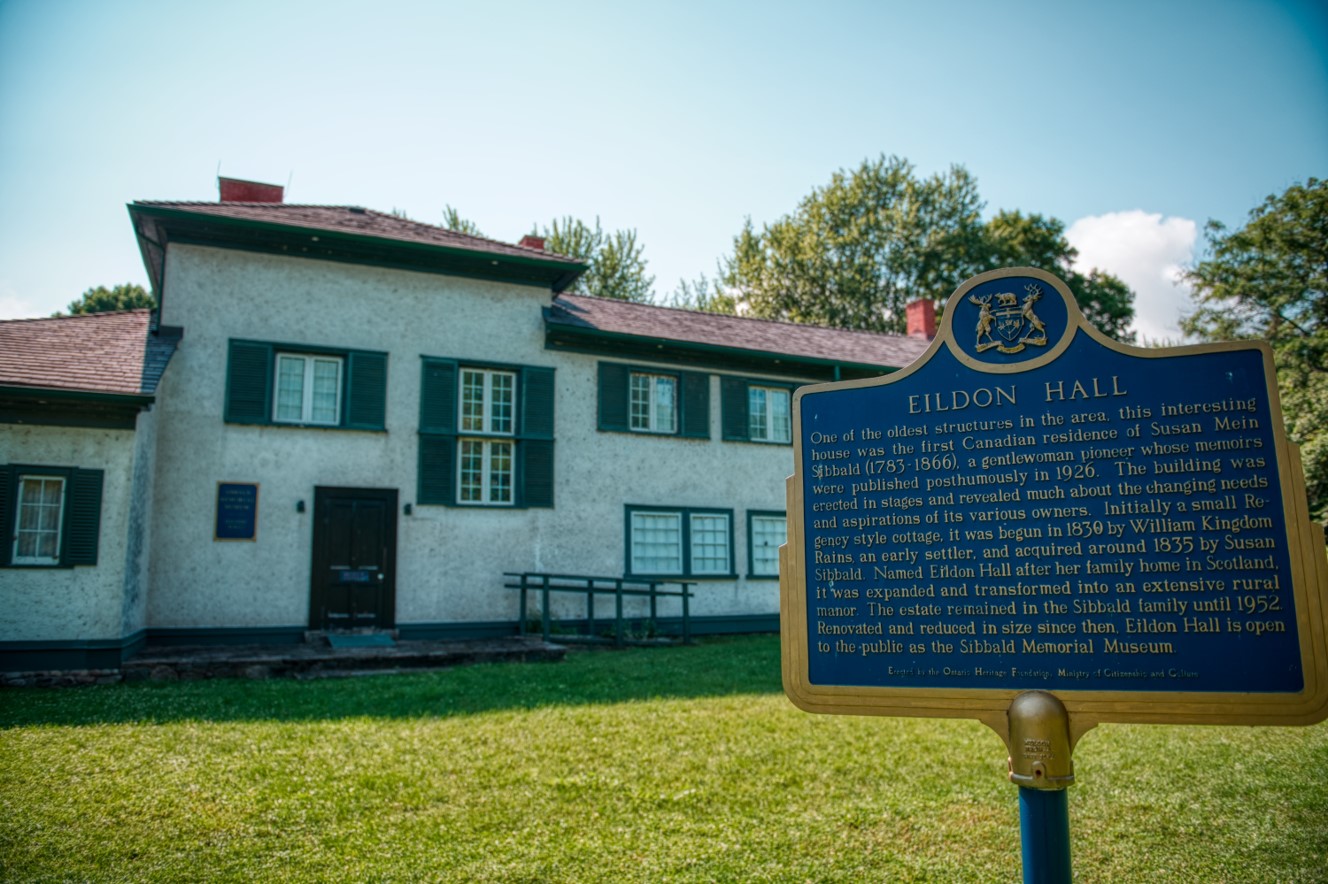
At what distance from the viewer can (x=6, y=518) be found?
11641 millimetres

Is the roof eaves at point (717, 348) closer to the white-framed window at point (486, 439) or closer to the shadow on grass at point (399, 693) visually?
the white-framed window at point (486, 439)

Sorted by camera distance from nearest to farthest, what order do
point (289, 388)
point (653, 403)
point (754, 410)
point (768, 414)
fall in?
point (289, 388)
point (653, 403)
point (754, 410)
point (768, 414)

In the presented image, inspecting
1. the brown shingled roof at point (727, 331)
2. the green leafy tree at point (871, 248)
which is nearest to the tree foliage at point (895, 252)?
the green leafy tree at point (871, 248)

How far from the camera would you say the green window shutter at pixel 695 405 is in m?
18.3

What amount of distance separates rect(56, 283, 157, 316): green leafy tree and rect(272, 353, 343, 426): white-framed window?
109ft

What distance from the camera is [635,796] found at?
640 centimetres

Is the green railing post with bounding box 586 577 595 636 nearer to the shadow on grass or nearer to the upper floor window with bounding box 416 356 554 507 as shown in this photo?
the upper floor window with bounding box 416 356 554 507

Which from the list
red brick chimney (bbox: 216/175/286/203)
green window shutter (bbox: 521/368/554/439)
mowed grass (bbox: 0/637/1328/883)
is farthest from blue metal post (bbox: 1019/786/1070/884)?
red brick chimney (bbox: 216/175/286/203)

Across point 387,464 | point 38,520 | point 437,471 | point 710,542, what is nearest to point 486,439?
point 437,471

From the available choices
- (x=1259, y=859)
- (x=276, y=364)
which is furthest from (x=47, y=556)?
(x=1259, y=859)

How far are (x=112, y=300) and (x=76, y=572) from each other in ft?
123

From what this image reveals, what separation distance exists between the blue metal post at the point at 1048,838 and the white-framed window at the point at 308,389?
13.9 meters

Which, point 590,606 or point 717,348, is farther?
point 717,348

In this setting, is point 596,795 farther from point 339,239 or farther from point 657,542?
point 339,239
